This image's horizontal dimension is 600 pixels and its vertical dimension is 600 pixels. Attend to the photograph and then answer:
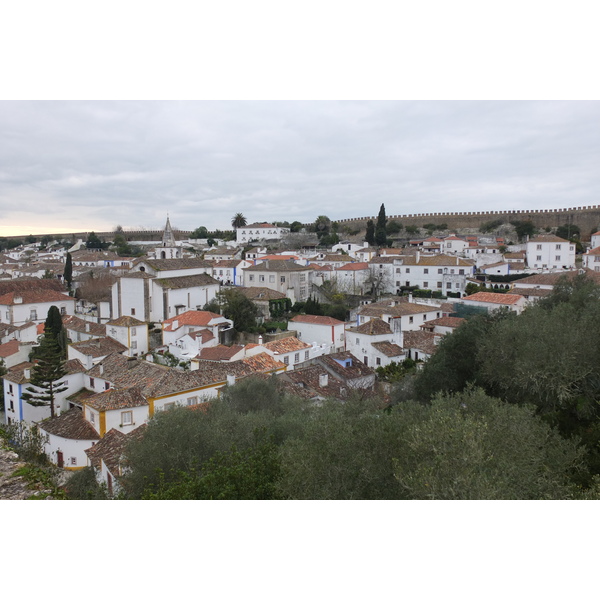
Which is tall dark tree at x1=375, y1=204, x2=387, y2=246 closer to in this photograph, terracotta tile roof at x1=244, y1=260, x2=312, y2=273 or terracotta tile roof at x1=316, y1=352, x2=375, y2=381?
terracotta tile roof at x1=244, y1=260, x2=312, y2=273

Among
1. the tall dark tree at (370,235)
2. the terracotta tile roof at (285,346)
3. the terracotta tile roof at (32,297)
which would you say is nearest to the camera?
the terracotta tile roof at (285,346)

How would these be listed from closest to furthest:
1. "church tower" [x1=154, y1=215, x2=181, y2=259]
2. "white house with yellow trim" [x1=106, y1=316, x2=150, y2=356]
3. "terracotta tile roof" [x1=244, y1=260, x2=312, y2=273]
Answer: "white house with yellow trim" [x1=106, y1=316, x2=150, y2=356]
"terracotta tile roof" [x1=244, y1=260, x2=312, y2=273]
"church tower" [x1=154, y1=215, x2=181, y2=259]

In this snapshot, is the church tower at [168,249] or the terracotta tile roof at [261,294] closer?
the terracotta tile roof at [261,294]

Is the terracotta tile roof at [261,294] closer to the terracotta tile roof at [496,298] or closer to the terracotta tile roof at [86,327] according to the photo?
the terracotta tile roof at [86,327]

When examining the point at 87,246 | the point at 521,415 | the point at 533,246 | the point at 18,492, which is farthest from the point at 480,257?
the point at 87,246

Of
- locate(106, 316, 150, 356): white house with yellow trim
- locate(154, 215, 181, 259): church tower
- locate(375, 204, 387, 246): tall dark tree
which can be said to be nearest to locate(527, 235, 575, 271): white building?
locate(375, 204, 387, 246): tall dark tree

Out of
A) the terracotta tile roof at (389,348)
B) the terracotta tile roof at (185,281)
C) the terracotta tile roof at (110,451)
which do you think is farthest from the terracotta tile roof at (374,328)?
the terracotta tile roof at (110,451)

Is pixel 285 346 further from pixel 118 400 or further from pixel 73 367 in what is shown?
pixel 73 367
